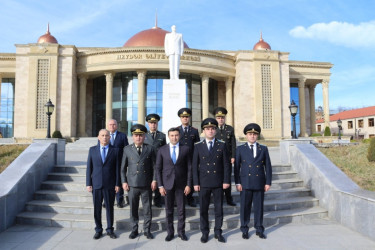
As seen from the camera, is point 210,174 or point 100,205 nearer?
point 210,174

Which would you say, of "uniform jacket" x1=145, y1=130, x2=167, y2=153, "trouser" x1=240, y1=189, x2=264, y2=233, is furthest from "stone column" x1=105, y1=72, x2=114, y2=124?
"trouser" x1=240, y1=189, x2=264, y2=233

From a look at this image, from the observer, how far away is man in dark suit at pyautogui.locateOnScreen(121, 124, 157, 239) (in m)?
5.21

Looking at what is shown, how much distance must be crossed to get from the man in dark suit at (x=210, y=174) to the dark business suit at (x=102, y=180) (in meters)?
1.64

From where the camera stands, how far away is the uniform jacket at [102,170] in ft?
17.5

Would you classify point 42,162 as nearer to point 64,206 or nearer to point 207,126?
point 64,206

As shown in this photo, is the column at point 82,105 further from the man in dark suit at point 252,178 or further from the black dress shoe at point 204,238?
the black dress shoe at point 204,238

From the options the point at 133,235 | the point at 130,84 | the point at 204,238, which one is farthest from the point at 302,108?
the point at 133,235

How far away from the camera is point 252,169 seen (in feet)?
17.5

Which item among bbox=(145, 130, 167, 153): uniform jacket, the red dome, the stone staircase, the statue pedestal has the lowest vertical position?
→ the stone staircase

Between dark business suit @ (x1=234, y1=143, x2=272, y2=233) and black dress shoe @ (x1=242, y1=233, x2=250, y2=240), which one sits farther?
dark business suit @ (x1=234, y1=143, x2=272, y2=233)

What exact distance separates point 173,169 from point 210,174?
0.70m

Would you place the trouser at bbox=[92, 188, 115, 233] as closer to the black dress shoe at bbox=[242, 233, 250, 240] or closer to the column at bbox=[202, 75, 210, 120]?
the black dress shoe at bbox=[242, 233, 250, 240]

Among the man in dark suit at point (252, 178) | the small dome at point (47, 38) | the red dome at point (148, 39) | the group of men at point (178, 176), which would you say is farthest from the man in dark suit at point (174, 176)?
the small dome at point (47, 38)

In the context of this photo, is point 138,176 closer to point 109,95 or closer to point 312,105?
point 109,95
